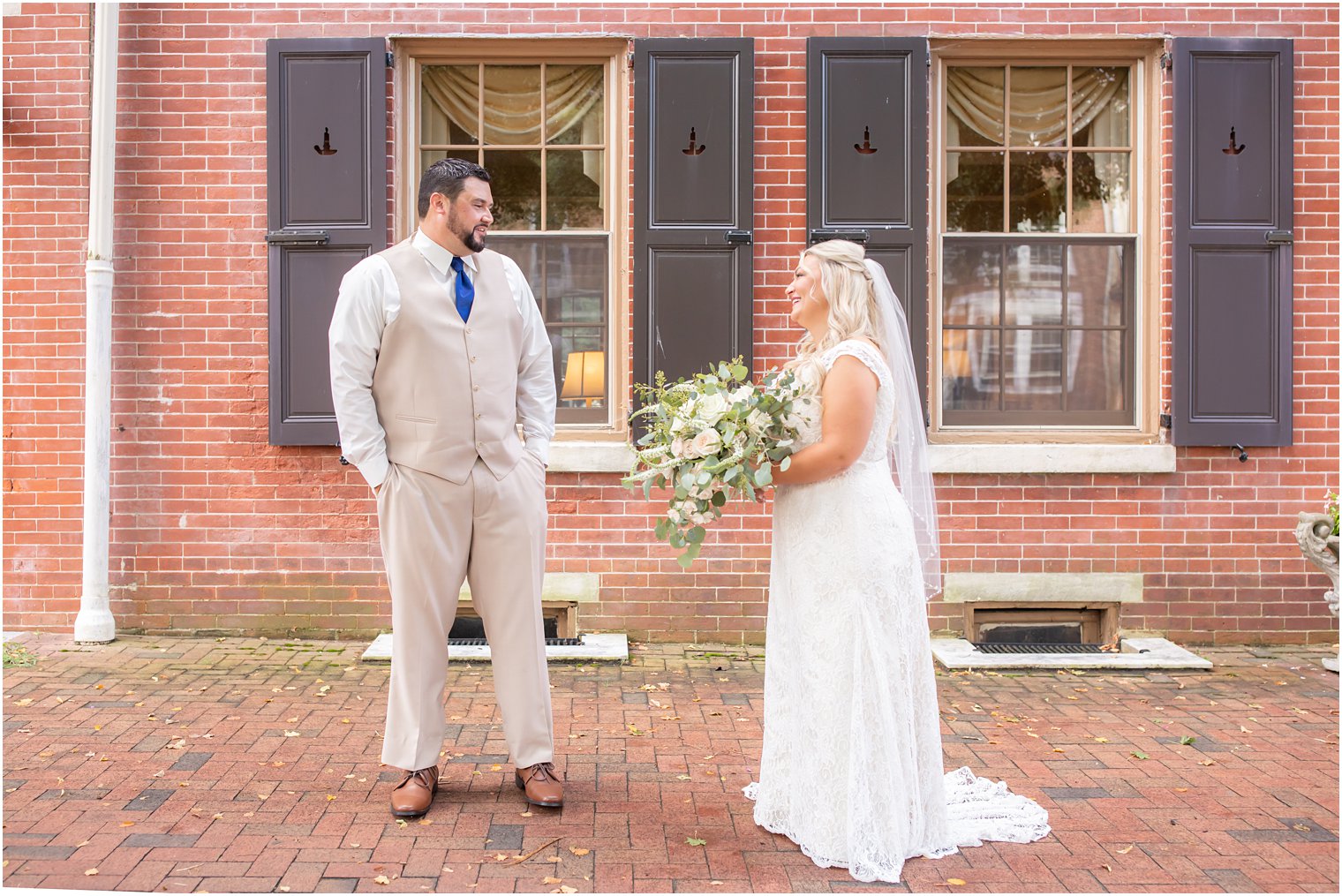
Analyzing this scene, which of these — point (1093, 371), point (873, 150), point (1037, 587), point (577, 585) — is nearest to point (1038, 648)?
point (1037, 587)

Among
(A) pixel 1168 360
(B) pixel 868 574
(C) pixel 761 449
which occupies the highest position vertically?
(A) pixel 1168 360

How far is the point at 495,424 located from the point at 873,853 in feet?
6.09

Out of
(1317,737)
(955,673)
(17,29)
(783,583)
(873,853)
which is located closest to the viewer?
(873,853)

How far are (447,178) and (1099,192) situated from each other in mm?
4420

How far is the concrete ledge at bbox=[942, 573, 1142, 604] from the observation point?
6.64 m

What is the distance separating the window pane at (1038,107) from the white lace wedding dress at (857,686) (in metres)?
3.88

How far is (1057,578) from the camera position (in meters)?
6.65

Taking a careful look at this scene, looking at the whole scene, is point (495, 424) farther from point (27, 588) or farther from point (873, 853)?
point (27, 588)

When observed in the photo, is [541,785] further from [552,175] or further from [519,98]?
[519,98]

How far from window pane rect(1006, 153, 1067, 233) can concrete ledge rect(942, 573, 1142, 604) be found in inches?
80.4

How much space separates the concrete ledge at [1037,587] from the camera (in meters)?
6.64

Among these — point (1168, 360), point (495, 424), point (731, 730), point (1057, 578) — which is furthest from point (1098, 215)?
point (495, 424)

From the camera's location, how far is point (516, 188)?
6898mm

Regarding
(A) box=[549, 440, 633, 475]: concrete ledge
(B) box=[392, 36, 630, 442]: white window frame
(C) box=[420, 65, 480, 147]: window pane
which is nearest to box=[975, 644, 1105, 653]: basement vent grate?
(A) box=[549, 440, 633, 475]: concrete ledge
